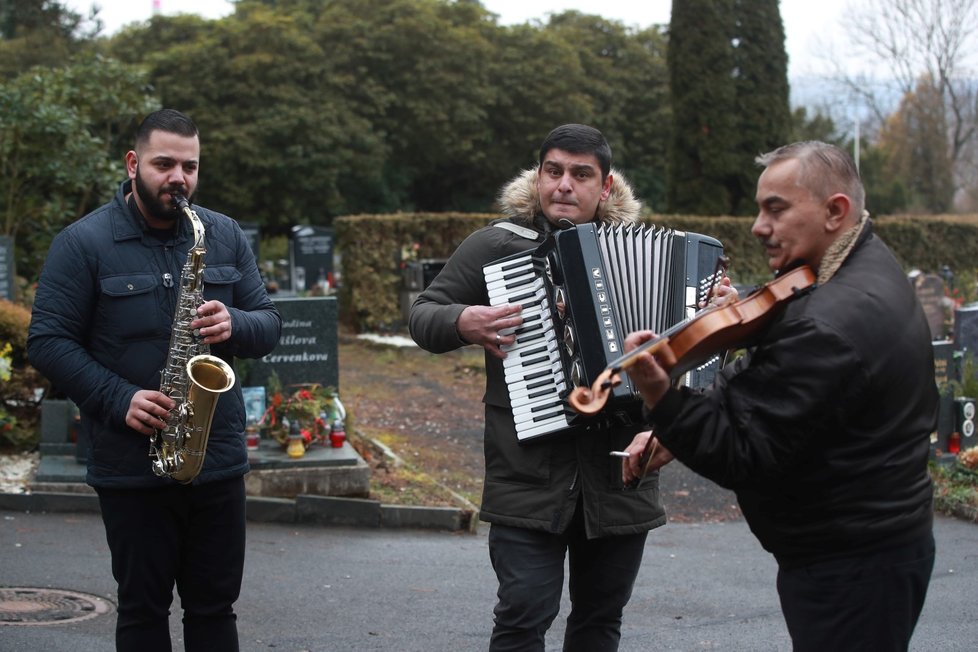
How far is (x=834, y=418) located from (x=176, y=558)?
2302 mm

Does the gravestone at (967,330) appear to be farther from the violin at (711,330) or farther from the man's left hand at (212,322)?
the man's left hand at (212,322)

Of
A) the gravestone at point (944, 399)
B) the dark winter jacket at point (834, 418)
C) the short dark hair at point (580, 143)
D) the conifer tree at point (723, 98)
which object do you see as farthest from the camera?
the conifer tree at point (723, 98)

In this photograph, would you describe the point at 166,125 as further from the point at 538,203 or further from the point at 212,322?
the point at 538,203

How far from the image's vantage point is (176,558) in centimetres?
375

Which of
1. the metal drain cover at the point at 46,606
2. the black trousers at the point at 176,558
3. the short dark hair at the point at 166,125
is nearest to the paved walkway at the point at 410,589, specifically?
the metal drain cover at the point at 46,606

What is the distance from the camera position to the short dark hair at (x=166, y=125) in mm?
3719

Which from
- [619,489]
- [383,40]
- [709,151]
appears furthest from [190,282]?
[383,40]

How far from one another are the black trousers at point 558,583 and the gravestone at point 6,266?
914 centimetres

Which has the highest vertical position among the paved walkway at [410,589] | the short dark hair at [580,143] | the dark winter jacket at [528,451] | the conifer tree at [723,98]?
the conifer tree at [723,98]

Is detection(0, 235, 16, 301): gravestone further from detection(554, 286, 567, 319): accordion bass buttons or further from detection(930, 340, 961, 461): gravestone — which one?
detection(554, 286, 567, 319): accordion bass buttons

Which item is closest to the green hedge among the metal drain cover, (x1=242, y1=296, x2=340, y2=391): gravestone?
(x1=242, y1=296, x2=340, y2=391): gravestone

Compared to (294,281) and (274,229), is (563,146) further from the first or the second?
(274,229)

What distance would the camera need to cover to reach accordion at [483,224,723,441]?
3516mm

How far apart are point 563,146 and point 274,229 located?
1402 inches
